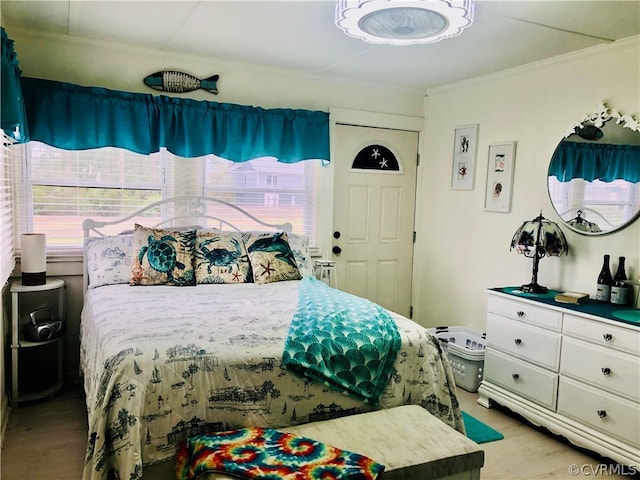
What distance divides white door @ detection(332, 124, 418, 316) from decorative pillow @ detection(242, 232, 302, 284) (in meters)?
0.90

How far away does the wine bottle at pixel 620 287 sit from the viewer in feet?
9.70

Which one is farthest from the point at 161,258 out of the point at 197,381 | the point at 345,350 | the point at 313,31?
the point at 313,31

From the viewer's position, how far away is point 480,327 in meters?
4.11

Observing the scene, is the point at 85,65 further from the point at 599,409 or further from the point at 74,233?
the point at 599,409

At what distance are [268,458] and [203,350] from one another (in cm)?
54

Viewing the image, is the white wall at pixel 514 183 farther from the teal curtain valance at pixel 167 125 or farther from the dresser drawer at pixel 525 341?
the teal curtain valance at pixel 167 125

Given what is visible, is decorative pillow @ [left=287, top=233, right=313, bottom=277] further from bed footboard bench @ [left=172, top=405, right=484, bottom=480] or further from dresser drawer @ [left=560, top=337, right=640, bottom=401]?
dresser drawer @ [left=560, top=337, right=640, bottom=401]

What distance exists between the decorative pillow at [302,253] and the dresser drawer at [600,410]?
6.05 feet

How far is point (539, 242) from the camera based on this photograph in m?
3.34

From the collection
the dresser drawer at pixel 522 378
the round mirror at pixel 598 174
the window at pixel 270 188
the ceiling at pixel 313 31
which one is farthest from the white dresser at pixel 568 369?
the window at pixel 270 188

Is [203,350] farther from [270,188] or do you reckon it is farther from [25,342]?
[270,188]

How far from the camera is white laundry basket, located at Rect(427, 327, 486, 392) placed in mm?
3670

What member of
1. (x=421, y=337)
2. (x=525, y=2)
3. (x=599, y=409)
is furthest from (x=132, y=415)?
(x=525, y=2)

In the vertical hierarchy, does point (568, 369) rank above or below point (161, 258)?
below
